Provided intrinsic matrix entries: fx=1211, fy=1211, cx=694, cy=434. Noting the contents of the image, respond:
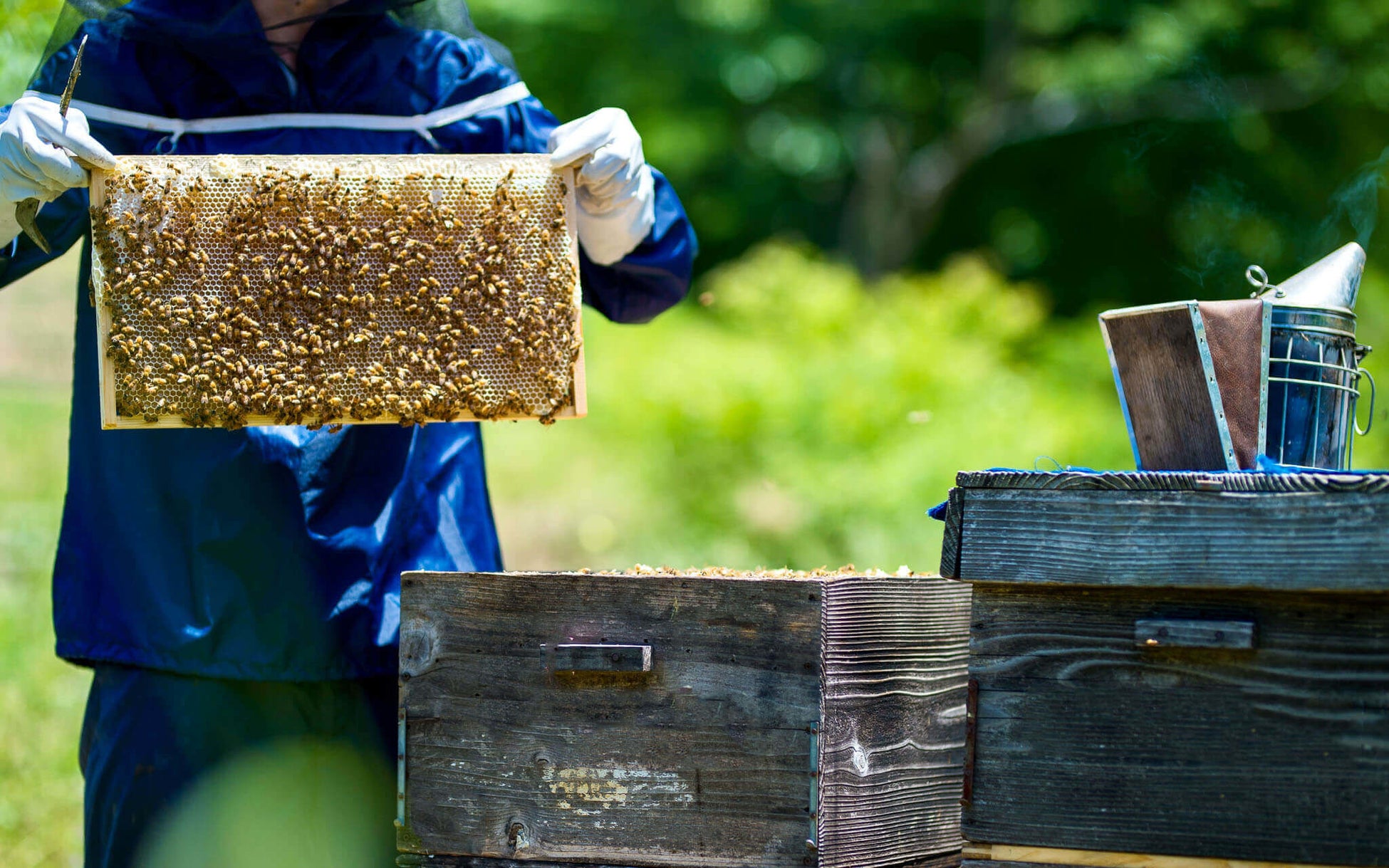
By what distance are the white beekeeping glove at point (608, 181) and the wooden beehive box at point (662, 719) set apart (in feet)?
2.32

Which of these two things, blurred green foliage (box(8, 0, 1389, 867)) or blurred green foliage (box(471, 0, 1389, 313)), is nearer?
blurred green foliage (box(8, 0, 1389, 867))

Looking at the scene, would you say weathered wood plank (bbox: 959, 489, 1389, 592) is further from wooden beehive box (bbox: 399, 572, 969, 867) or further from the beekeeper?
the beekeeper

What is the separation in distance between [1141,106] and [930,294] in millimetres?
3789

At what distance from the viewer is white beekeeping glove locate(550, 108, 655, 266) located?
1.96 meters

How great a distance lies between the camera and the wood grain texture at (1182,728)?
4.42 feet

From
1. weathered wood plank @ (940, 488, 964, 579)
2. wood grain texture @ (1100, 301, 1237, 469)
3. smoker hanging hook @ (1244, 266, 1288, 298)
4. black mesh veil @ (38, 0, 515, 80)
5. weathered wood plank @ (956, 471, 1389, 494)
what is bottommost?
weathered wood plank @ (940, 488, 964, 579)

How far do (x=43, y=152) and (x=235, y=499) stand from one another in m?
0.62

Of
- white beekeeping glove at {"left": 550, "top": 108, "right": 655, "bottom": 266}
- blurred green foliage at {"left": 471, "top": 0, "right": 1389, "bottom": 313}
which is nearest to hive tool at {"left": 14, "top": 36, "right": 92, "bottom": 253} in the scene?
white beekeeping glove at {"left": 550, "top": 108, "right": 655, "bottom": 266}

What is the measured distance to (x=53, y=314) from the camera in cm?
868

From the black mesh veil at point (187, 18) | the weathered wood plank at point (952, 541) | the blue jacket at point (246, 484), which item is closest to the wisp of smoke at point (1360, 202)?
the weathered wood plank at point (952, 541)

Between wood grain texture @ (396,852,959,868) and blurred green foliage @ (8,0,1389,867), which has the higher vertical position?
blurred green foliage @ (8,0,1389,867)

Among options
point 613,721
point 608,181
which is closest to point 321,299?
point 608,181

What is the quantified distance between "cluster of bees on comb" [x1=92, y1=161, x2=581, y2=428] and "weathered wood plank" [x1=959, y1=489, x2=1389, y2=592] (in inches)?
29.9

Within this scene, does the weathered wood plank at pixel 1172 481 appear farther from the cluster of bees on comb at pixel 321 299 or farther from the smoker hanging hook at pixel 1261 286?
the cluster of bees on comb at pixel 321 299
